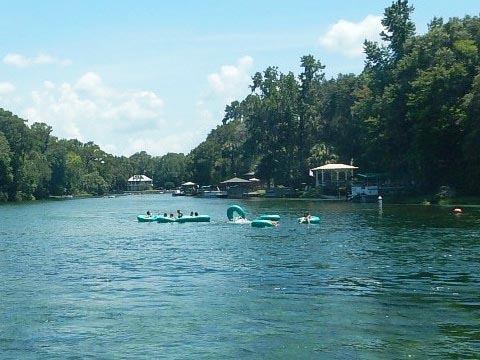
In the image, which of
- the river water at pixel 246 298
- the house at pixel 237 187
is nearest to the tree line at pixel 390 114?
the house at pixel 237 187

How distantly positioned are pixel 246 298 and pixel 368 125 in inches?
3063

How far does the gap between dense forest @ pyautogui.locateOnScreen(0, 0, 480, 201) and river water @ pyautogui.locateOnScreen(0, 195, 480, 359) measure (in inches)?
1551

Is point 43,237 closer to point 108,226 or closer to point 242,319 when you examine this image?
point 108,226

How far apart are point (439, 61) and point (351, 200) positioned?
2360cm

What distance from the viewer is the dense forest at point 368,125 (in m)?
81.8

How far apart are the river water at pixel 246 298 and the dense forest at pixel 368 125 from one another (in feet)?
129

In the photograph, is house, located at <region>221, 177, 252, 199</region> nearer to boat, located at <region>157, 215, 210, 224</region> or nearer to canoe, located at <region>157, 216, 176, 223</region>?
canoe, located at <region>157, 216, 176, 223</region>

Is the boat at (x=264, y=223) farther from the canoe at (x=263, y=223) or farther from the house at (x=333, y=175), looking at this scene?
the house at (x=333, y=175)

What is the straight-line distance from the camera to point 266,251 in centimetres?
3812

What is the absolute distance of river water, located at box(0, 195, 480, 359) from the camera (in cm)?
1744

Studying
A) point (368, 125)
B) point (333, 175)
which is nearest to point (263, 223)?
point (368, 125)

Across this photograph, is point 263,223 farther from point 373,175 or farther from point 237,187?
point 237,187

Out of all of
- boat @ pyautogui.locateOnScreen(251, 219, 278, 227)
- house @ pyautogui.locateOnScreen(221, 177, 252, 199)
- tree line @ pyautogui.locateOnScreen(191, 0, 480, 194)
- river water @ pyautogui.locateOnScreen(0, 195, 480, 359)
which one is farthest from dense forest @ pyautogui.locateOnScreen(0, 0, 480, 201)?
river water @ pyautogui.locateOnScreen(0, 195, 480, 359)

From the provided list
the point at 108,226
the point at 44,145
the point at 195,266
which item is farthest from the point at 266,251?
the point at 44,145
